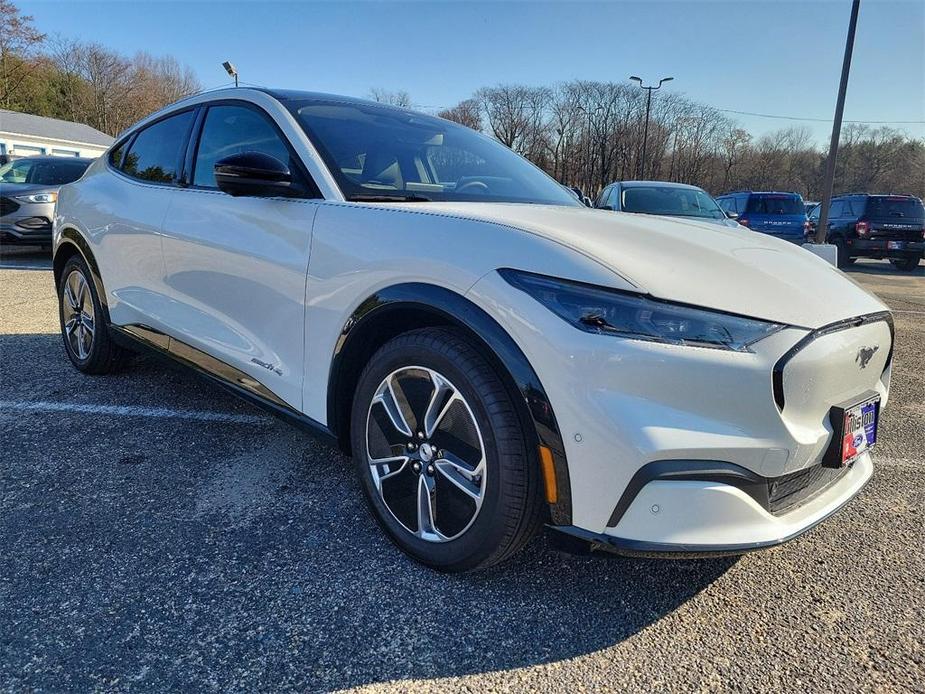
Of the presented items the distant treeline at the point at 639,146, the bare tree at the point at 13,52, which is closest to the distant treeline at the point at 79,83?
the bare tree at the point at 13,52

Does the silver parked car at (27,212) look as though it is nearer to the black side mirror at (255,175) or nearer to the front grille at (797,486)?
the black side mirror at (255,175)

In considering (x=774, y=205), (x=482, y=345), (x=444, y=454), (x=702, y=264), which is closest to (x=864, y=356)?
(x=702, y=264)

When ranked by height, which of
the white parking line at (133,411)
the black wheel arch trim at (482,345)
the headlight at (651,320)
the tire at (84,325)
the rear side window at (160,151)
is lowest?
the white parking line at (133,411)

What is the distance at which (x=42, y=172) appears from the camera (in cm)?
1052

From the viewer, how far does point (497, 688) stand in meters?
1.59

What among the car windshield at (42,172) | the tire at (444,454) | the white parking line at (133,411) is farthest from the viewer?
the car windshield at (42,172)

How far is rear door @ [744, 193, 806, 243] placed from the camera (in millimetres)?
13789

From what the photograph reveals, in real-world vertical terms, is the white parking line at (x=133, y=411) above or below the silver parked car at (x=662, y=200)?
below

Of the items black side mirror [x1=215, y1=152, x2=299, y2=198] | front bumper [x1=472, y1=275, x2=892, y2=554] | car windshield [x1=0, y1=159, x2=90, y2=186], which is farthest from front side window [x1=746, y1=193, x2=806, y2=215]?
front bumper [x1=472, y1=275, x2=892, y2=554]

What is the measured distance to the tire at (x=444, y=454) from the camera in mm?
1745

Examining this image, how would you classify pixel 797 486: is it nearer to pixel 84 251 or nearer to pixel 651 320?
pixel 651 320

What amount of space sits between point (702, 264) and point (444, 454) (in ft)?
3.11

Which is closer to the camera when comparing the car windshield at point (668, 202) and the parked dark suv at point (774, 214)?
the car windshield at point (668, 202)

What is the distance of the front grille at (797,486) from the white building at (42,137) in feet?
121
